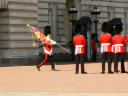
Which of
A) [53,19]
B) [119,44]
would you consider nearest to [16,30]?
[53,19]

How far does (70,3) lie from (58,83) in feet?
53.6

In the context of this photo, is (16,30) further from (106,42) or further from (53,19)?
(106,42)

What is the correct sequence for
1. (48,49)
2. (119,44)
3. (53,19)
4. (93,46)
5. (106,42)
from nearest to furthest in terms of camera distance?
(106,42) < (119,44) < (48,49) < (53,19) < (93,46)

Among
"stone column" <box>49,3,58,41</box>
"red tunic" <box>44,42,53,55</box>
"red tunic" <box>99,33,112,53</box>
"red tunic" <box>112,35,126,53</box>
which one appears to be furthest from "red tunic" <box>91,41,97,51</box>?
"red tunic" <box>99,33,112,53</box>

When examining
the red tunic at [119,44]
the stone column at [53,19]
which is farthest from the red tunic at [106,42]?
the stone column at [53,19]

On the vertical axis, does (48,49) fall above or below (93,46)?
above

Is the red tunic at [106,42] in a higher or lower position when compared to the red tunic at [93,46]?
higher

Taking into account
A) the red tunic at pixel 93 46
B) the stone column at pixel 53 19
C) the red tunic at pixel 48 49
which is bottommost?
the red tunic at pixel 93 46

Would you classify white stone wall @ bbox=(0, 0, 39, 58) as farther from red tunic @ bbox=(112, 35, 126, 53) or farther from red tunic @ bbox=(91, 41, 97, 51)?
red tunic @ bbox=(112, 35, 126, 53)

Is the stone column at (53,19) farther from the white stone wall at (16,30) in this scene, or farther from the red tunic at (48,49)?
the red tunic at (48,49)

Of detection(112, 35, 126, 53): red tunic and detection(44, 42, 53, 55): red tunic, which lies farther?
detection(44, 42, 53, 55): red tunic

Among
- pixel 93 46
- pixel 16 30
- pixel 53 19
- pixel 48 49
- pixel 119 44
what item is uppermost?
pixel 53 19

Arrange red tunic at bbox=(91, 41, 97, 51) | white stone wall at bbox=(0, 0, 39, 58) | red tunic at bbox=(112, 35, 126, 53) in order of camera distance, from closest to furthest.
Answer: red tunic at bbox=(112, 35, 126, 53), white stone wall at bbox=(0, 0, 39, 58), red tunic at bbox=(91, 41, 97, 51)

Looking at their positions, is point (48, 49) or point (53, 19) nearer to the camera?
point (48, 49)
